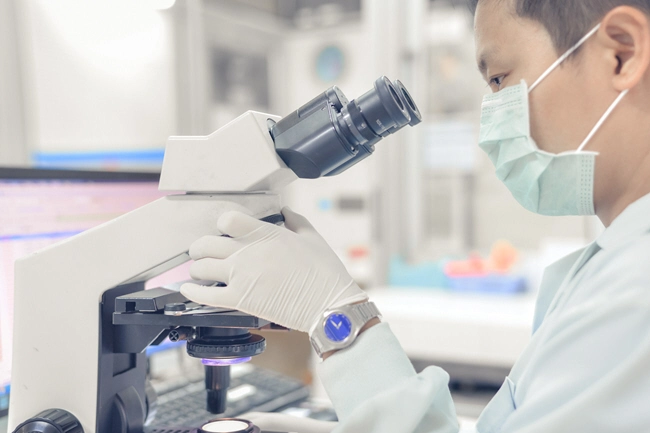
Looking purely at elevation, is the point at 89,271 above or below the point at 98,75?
below

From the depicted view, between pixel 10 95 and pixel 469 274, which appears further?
pixel 469 274

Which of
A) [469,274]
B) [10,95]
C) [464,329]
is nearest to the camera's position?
[10,95]

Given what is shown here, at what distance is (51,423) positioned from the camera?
66 cm

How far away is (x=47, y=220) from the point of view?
0.91 m

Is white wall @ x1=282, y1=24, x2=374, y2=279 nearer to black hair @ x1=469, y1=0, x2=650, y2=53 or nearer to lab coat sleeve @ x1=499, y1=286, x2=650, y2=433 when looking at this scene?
black hair @ x1=469, y1=0, x2=650, y2=53

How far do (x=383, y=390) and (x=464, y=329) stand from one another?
123cm

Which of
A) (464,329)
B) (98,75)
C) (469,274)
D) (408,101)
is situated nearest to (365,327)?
(408,101)

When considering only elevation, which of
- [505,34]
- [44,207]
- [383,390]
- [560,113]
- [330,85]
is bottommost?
[383,390]

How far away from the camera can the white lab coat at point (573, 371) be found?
0.56 meters

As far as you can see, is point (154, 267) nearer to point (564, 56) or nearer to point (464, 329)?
point (564, 56)

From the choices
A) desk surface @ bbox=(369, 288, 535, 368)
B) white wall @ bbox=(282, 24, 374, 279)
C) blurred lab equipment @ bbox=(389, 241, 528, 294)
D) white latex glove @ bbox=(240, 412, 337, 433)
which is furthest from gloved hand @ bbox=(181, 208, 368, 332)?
white wall @ bbox=(282, 24, 374, 279)

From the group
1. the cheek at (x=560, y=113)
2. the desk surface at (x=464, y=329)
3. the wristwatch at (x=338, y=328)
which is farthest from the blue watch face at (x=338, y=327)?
the desk surface at (x=464, y=329)

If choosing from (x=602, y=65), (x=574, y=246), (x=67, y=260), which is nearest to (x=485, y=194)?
(x=574, y=246)

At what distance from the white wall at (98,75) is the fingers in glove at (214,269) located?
1.18 meters
